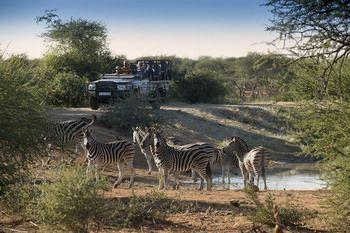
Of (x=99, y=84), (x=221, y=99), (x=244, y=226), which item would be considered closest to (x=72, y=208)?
(x=244, y=226)

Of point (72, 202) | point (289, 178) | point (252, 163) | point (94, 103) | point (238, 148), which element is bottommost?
point (289, 178)

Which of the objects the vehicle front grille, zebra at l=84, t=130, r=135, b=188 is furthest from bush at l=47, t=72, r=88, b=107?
zebra at l=84, t=130, r=135, b=188

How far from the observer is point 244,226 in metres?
11.4

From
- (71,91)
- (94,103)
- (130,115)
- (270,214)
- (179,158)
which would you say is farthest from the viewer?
(71,91)

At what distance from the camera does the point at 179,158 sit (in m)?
17.4

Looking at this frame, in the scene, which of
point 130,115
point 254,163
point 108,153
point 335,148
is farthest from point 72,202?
point 130,115

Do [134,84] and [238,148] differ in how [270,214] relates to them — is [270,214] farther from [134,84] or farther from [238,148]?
[134,84]

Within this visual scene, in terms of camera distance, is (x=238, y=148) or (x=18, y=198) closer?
(x=18, y=198)

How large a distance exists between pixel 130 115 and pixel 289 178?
25.5 ft

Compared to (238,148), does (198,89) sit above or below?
above

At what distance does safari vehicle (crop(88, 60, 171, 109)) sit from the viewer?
104 feet

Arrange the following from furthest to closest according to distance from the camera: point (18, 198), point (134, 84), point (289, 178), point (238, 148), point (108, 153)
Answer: point (134, 84) → point (289, 178) → point (238, 148) → point (108, 153) → point (18, 198)

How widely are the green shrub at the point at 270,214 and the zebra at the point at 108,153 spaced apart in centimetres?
664

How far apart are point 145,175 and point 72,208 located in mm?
13422
